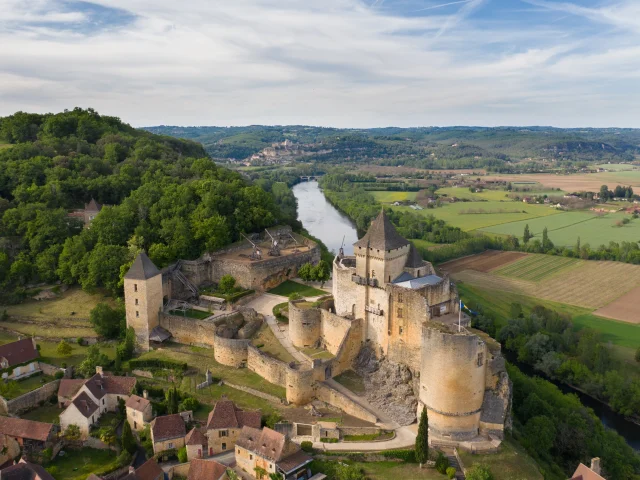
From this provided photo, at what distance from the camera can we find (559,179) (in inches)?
5945

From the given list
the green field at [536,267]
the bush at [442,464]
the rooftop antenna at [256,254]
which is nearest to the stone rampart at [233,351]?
the rooftop antenna at [256,254]

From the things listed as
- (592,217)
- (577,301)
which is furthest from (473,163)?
(577,301)

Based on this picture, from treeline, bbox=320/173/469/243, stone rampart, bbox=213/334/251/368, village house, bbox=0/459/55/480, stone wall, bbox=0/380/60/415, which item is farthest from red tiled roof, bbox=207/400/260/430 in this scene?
treeline, bbox=320/173/469/243

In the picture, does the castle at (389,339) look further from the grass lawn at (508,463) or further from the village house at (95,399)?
the village house at (95,399)

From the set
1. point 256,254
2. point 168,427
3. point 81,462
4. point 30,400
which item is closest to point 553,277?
point 256,254

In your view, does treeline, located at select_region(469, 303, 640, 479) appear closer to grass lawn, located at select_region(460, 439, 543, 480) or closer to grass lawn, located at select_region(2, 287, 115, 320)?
grass lawn, located at select_region(460, 439, 543, 480)

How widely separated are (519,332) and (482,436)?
22.5 m

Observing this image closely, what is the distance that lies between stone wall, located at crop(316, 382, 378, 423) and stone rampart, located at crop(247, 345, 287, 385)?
2347 millimetres

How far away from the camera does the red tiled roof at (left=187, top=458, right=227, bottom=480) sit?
24.1 m

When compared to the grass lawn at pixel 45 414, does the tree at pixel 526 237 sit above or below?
above

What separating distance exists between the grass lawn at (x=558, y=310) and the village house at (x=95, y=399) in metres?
33.2

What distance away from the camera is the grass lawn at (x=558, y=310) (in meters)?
48.2

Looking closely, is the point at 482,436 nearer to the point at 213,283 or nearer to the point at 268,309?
the point at 268,309

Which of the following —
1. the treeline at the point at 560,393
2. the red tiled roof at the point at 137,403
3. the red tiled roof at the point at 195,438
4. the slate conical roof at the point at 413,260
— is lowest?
the treeline at the point at 560,393
